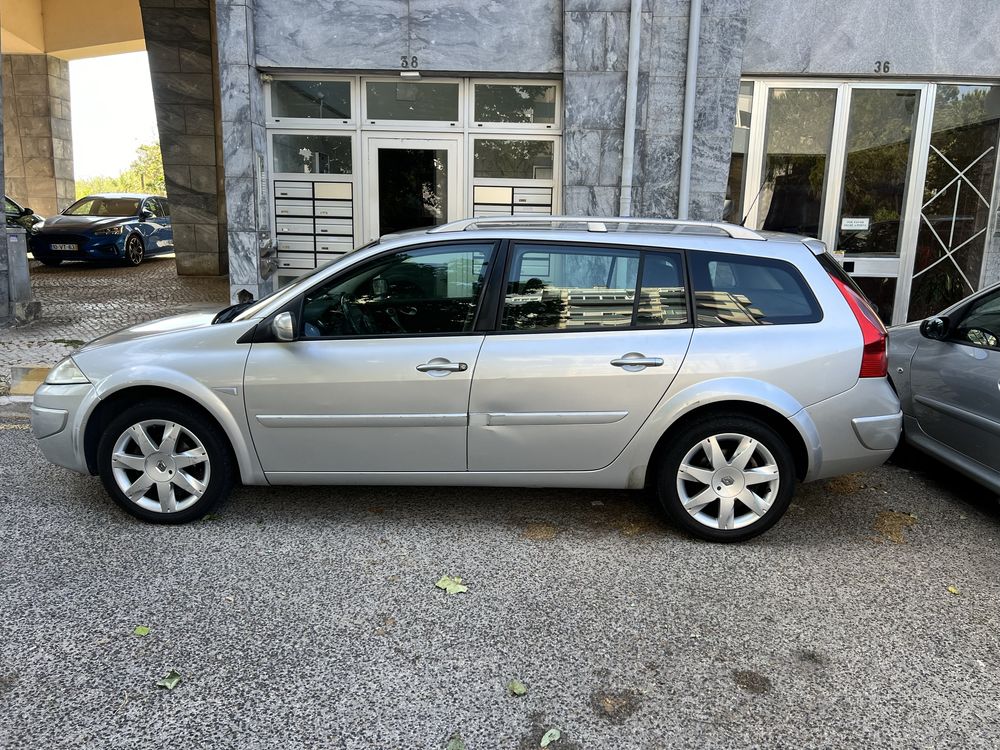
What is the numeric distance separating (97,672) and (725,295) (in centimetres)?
336

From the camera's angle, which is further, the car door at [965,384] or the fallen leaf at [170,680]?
the car door at [965,384]

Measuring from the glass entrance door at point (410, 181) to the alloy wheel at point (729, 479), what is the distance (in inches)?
251

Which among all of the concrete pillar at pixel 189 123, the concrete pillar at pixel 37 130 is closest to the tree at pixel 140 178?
the concrete pillar at pixel 37 130

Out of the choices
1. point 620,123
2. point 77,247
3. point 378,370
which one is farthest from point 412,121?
point 77,247

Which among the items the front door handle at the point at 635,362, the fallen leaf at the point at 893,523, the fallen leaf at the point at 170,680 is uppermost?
the front door handle at the point at 635,362

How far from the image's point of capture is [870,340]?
13.3ft

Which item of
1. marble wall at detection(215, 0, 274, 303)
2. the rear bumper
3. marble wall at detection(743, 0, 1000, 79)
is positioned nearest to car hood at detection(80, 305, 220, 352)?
the rear bumper

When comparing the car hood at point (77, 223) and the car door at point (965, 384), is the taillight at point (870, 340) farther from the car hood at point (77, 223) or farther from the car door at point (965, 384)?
the car hood at point (77, 223)

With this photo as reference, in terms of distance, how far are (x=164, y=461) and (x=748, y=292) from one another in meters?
3.27

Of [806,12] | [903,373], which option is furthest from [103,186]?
[903,373]

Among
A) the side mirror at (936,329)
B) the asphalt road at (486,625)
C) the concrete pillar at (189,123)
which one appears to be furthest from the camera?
the concrete pillar at (189,123)

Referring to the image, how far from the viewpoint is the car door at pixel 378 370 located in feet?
13.5

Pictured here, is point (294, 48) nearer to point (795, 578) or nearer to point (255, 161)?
point (255, 161)

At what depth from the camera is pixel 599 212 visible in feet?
30.8
